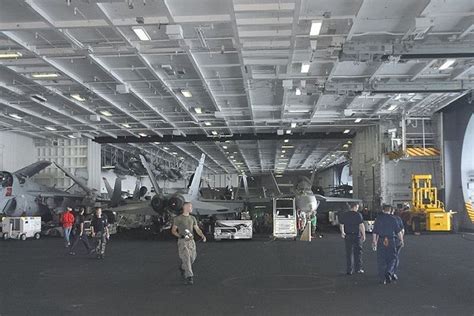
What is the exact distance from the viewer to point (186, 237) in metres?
9.87

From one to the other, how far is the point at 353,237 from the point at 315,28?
5744 mm

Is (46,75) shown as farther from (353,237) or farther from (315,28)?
(353,237)

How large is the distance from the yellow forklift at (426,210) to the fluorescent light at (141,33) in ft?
54.3

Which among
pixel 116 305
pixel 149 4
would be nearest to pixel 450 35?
pixel 149 4

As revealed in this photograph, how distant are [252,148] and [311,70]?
27414mm

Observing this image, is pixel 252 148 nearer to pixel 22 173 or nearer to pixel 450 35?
pixel 22 173

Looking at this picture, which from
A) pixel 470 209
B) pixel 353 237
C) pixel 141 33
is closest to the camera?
pixel 353 237

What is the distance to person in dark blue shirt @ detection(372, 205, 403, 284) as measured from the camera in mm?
9781

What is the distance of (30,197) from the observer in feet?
88.1

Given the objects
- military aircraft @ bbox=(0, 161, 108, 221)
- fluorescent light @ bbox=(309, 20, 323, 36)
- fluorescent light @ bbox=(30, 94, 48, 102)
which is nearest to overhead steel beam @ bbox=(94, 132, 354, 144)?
military aircraft @ bbox=(0, 161, 108, 221)

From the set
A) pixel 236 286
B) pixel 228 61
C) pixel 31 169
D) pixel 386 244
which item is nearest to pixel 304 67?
pixel 228 61

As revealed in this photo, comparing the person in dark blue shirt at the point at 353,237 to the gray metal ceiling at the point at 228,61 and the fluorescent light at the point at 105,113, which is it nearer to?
the gray metal ceiling at the point at 228,61

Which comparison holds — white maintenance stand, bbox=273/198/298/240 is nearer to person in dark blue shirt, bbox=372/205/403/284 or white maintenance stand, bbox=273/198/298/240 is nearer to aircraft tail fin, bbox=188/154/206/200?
aircraft tail fin, bbox=188/154/206/200

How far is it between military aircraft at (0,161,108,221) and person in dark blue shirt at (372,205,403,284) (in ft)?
66.2
